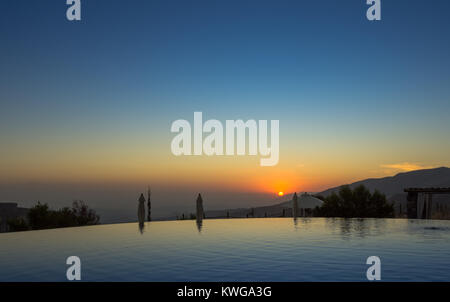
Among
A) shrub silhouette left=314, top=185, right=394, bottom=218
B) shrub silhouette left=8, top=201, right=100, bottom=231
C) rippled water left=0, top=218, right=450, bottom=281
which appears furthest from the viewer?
shrub silhouette left=314, top=185, right=394, bottom=218

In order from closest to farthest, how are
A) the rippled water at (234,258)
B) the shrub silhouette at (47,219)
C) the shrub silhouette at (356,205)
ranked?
the rippled water at (234,258) → the shrub silhouette at (47,219) → the shrub silhouette at (356,205)

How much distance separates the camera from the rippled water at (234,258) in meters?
12.9

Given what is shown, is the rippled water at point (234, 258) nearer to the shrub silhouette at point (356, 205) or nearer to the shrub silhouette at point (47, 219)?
the shrub silhouette at point (47, 219)

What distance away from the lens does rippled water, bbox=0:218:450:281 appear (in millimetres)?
12891

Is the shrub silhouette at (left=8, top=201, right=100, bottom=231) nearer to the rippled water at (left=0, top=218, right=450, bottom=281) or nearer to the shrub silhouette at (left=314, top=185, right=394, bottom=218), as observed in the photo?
the rippled water at (left=0, top=218, right=450, bottom=281)

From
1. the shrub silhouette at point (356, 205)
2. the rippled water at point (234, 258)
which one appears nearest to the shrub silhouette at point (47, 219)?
the rippled water at point (234, 258)

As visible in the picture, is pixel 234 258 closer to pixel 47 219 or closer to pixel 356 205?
pixel 47 219

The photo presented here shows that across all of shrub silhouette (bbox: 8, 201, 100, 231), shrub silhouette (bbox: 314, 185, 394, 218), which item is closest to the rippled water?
shrub silhouette (bbox: 8, 201, 100, 231)

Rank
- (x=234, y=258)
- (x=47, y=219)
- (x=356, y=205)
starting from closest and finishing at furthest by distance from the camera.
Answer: (x=234, y=258)
(x=47, y=219)
(x=356, y=205)

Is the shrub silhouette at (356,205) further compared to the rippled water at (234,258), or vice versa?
the shrub silhouette at (356,205)

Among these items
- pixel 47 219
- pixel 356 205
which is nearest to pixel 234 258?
pixel 47 219

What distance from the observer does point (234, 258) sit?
16141mm

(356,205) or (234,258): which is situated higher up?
(234,258)
